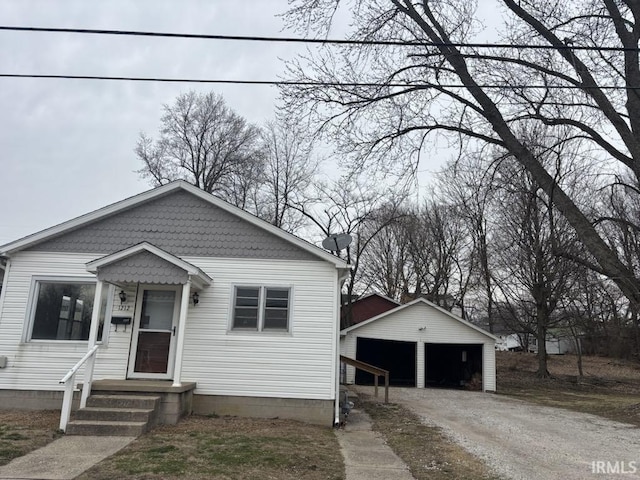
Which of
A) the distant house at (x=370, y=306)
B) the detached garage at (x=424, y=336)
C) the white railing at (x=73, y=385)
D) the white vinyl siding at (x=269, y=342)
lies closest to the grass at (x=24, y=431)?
the white railing at (x=73, y=385)

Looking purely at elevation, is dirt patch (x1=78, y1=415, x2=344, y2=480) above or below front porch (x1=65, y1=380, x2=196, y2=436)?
below

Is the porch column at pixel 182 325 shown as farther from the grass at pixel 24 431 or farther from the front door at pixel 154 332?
the grass at pixel 24 431

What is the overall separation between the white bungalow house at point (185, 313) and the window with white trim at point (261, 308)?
0.07 ft

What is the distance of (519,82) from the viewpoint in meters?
10.7

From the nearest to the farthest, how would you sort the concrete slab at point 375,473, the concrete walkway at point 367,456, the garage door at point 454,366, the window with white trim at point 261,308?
the concrete slab at point 375,473 → the concrete walkway at point 367,456 → the window with white trim at point 261,308 → the garage door at point 454,366

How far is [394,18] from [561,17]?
12.7 feet

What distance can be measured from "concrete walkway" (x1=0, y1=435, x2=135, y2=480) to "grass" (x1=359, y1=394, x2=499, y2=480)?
4035 mm

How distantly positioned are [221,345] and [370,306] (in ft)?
67.6

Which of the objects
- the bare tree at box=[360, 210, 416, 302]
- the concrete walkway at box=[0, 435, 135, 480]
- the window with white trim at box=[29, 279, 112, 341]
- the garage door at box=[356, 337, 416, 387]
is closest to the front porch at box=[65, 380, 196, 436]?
the concrete walkway at box=[0, 435, 135, 480]

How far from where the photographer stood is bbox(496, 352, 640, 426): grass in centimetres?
1443

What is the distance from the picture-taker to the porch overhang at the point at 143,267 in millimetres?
8898

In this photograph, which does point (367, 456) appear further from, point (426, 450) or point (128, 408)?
point (128, 408)

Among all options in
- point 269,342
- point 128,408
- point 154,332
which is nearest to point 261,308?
point 269,342

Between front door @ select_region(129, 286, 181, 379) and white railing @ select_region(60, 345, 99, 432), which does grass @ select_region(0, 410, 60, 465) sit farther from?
front door @ select_region(129, 286, 181, 379)
